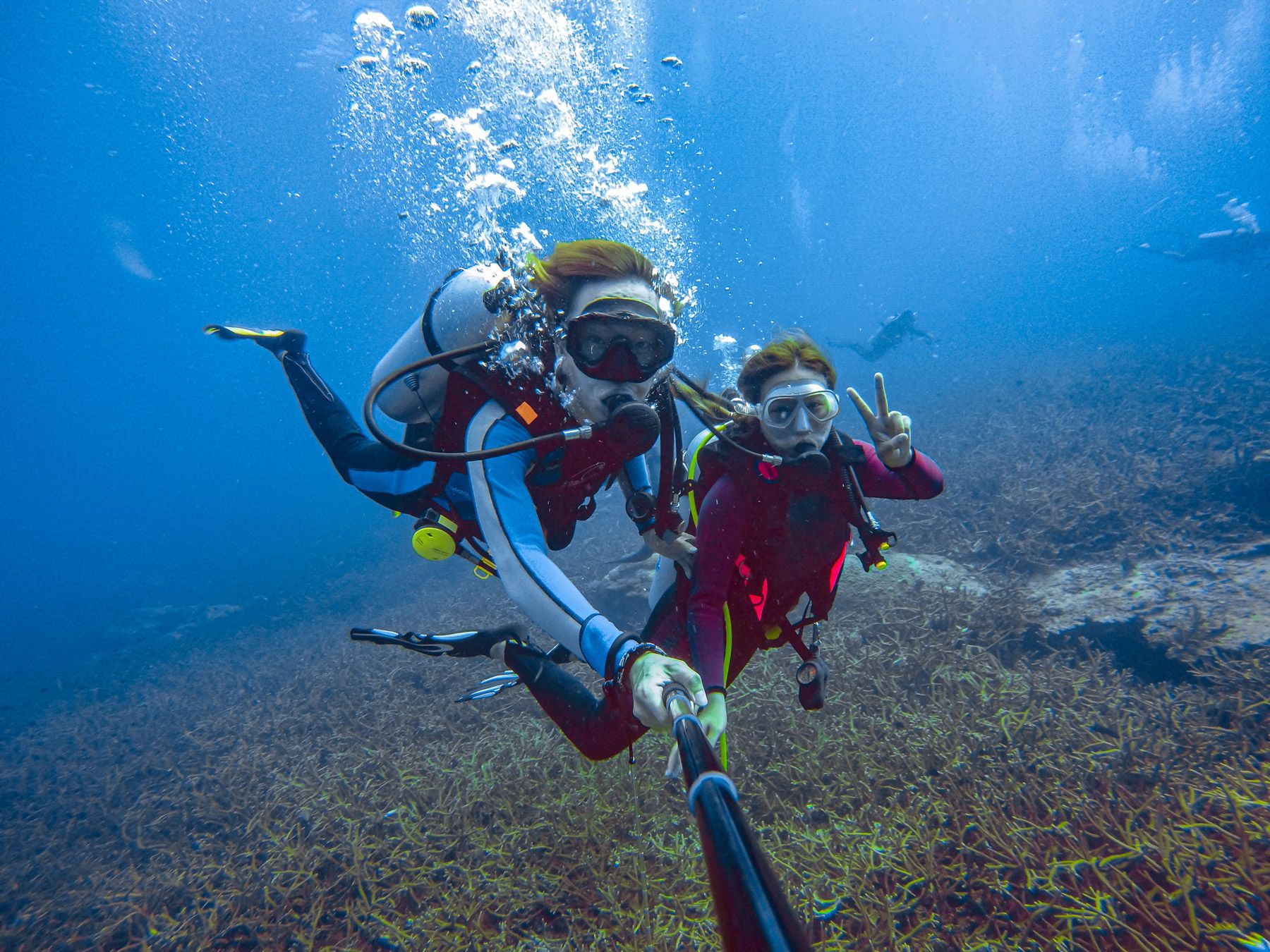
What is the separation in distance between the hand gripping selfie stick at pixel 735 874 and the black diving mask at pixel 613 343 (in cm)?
199

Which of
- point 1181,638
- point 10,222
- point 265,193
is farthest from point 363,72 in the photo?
point 1181,638

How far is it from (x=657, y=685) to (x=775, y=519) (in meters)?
1.84

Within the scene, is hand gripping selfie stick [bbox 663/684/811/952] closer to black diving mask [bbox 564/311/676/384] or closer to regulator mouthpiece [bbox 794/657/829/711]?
black diving mask [bbox 564/311/676/384]

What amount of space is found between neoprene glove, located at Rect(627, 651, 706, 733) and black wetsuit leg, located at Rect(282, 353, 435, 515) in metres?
1.99

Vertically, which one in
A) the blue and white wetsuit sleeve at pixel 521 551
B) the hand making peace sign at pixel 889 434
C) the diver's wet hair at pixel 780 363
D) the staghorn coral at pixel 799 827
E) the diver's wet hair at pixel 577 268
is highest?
the diver's wet hair at pixel 577 268

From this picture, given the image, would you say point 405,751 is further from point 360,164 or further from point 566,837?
point 360,164

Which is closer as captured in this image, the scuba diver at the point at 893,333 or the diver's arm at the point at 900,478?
the diver's arm at the point at 900,478

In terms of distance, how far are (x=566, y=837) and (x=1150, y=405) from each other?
17521 mm

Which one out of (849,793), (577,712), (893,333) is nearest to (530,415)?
(577,712)

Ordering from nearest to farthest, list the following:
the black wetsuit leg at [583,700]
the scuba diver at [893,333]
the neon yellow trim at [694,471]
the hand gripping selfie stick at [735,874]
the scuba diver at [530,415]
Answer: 1. the hand gripping selfie stick at [735,874]
2. the scuba diver at [530,415]
3. the black wetsuit leg at [583,700]
4. the neon yellow trim at [694,471]
5. the scuba diver at [893,333]

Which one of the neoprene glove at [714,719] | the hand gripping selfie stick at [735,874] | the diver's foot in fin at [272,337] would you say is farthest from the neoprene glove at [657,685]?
the diver's foot in fin at [272,337]

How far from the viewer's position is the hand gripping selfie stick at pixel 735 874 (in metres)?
0.73

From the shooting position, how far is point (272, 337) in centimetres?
443

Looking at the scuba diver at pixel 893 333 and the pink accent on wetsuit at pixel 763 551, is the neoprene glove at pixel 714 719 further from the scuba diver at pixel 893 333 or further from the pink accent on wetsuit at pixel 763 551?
the scuba diver at pixel 893 333
